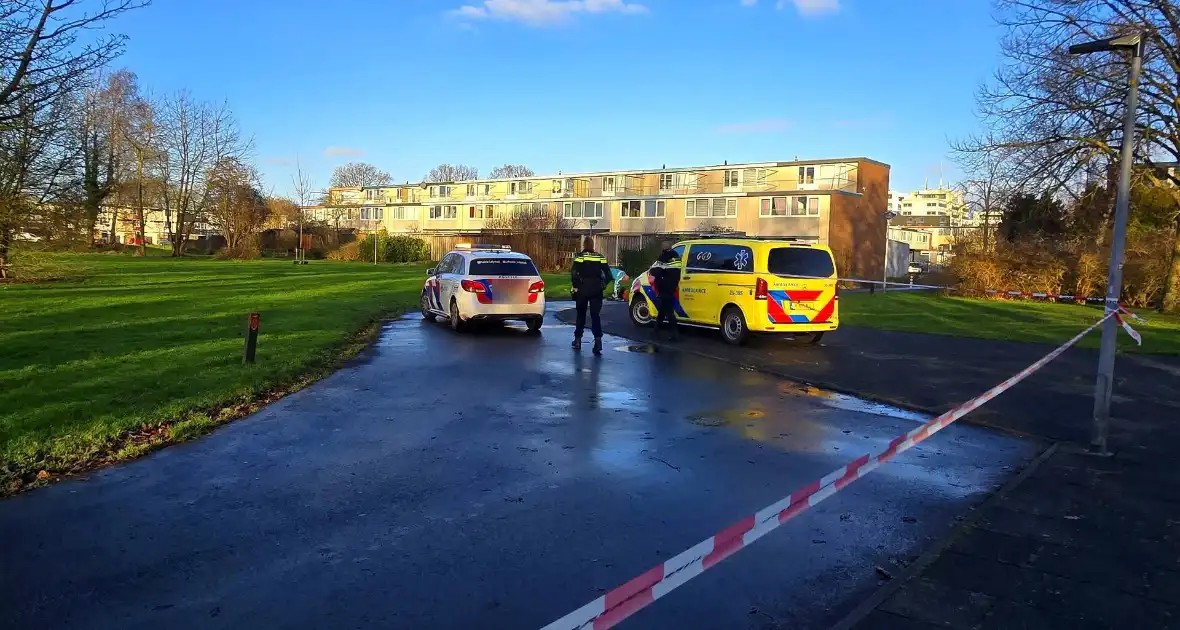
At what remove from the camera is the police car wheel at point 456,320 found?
15898 mm

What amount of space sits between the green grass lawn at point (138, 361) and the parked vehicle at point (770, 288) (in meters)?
6.42

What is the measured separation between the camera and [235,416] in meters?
8.18

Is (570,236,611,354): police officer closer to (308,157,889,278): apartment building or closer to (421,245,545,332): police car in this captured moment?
(421,245,545,332): police car

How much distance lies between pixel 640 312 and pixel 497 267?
11.5ft

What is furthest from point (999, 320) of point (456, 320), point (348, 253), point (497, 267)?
point (348, 253)

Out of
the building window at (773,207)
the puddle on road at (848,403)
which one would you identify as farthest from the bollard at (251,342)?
the building window at (773,207)

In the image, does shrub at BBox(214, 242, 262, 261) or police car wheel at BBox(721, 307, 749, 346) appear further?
shrub at BBox(214, 242, 262, 261)

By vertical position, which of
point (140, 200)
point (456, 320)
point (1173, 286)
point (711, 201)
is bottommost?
point (456, 320)

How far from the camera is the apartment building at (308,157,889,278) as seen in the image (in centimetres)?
5716

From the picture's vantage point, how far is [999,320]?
2077cm

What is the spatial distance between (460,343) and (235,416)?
6.27 metres

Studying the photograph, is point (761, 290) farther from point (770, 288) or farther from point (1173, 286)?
point (1173, 286)

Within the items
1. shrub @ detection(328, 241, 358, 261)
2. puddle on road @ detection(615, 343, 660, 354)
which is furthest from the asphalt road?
shrub @ detection(328, 241, 358, 261)

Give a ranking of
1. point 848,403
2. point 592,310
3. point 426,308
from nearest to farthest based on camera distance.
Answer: point 848,403
point 592,310
point 426,308
